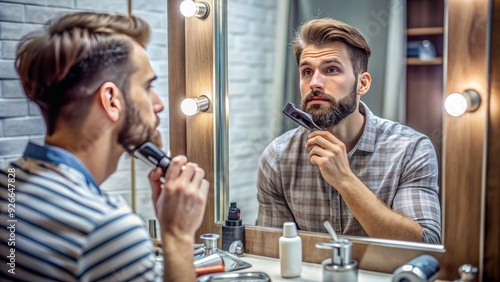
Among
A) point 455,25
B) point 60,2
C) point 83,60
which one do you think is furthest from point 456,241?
point 60,2

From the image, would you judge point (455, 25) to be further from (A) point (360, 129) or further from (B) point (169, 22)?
(B) point (169, 22)

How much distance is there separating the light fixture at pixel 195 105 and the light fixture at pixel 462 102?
524 millimetres

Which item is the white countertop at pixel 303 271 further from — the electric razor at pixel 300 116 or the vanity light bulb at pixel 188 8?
the vanity light bulb at pixel 188 8

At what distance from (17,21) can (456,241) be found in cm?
104

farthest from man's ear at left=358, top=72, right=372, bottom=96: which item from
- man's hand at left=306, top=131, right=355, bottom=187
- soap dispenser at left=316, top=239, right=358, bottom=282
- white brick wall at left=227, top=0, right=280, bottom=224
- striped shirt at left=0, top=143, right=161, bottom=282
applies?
striped shirt at left=0, top=143, right=161, bottom=282

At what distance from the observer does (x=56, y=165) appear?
2.77 ft

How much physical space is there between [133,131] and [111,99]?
8cm

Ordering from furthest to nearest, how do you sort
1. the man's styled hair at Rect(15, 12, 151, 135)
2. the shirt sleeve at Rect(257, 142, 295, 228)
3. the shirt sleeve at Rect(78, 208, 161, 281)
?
the shirt sleeve at Rect(257, 142, 295, 228) → the man's styled hair at Rect(15, 12, 151, 135) → the shirt sleeve at Rect(78, 208, 161, 281)

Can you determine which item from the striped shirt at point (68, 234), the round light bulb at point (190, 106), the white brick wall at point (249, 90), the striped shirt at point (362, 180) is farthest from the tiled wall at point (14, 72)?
the striped shirt at point (68, 234)

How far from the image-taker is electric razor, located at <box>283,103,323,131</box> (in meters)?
1.19

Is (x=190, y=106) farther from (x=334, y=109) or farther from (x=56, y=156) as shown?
(x=56, y=156)

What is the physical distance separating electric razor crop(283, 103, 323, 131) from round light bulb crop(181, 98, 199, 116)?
20 centimetres

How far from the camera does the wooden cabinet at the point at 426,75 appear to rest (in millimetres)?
1058

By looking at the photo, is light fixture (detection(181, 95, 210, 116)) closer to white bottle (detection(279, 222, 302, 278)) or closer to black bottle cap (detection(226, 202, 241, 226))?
black bottle cap (detection(226, 202, 241, 226))
